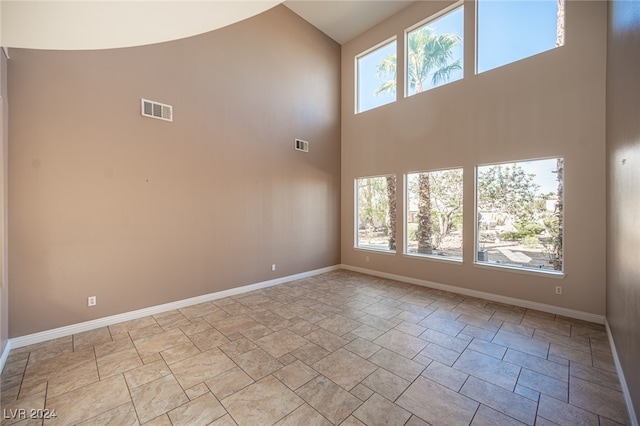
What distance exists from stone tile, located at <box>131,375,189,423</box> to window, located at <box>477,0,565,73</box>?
616cm

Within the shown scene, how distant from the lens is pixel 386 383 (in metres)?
2.28

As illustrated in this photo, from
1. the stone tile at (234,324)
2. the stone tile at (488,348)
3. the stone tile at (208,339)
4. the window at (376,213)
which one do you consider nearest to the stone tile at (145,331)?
the stone tile at (208,339)

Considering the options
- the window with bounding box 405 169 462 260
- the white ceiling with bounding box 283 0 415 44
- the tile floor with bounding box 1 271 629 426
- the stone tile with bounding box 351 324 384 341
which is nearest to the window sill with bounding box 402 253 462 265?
the window with bounding box 405 169 462 260

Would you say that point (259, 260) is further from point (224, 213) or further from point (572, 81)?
point (572, 81)

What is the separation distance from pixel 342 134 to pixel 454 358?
5491mm

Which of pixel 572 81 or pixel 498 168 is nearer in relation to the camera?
pixel 572 81

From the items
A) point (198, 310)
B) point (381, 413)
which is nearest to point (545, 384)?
point (381, 413)

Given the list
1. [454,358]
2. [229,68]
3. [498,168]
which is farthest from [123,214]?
[498,168]

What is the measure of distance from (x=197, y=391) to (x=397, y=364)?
183 centimetres

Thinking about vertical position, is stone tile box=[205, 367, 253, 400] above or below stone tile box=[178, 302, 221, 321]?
above

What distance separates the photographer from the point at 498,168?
4.40 m

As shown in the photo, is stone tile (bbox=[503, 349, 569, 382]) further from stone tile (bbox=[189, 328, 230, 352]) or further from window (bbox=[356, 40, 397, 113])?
window (bbox=[356, 40, 397, 113])

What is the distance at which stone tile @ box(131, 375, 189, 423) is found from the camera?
197 cm

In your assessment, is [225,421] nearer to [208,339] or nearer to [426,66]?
[208,339]
